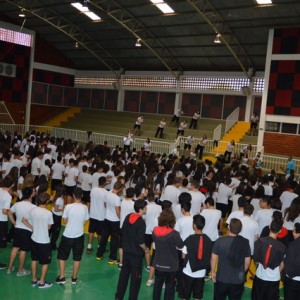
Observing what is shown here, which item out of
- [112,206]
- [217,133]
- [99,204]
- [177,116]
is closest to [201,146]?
[217,133]

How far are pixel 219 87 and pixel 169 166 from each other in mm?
16103

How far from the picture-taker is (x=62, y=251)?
632 centimetres

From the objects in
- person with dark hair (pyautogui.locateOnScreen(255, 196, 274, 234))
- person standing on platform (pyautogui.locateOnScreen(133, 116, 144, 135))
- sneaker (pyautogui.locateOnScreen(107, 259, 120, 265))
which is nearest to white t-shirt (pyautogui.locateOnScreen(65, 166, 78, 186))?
sneaker (pyautogui.locateOnScreen(107, 259, 120, 265))

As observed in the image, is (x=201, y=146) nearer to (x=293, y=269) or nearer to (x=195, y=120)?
(x=195, y=120)

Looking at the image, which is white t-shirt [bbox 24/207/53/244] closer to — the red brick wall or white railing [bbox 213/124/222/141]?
the red brick wall

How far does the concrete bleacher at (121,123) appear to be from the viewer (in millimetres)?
24922

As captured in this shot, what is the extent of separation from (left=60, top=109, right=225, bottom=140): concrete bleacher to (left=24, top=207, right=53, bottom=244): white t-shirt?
18472mm

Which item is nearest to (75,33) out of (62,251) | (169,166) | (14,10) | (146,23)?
(14,10)

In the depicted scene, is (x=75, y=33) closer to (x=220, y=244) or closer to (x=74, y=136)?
(x=74, y=136)

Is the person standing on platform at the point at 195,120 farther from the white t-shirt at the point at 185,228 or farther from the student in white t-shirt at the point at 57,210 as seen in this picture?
the white t-shirt at the point at 185,228

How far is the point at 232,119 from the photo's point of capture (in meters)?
24.7

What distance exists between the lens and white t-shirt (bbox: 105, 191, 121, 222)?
7.18 metres

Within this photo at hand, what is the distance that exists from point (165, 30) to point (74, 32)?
22.6 ft

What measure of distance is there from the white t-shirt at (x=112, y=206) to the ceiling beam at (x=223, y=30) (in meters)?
13.3
